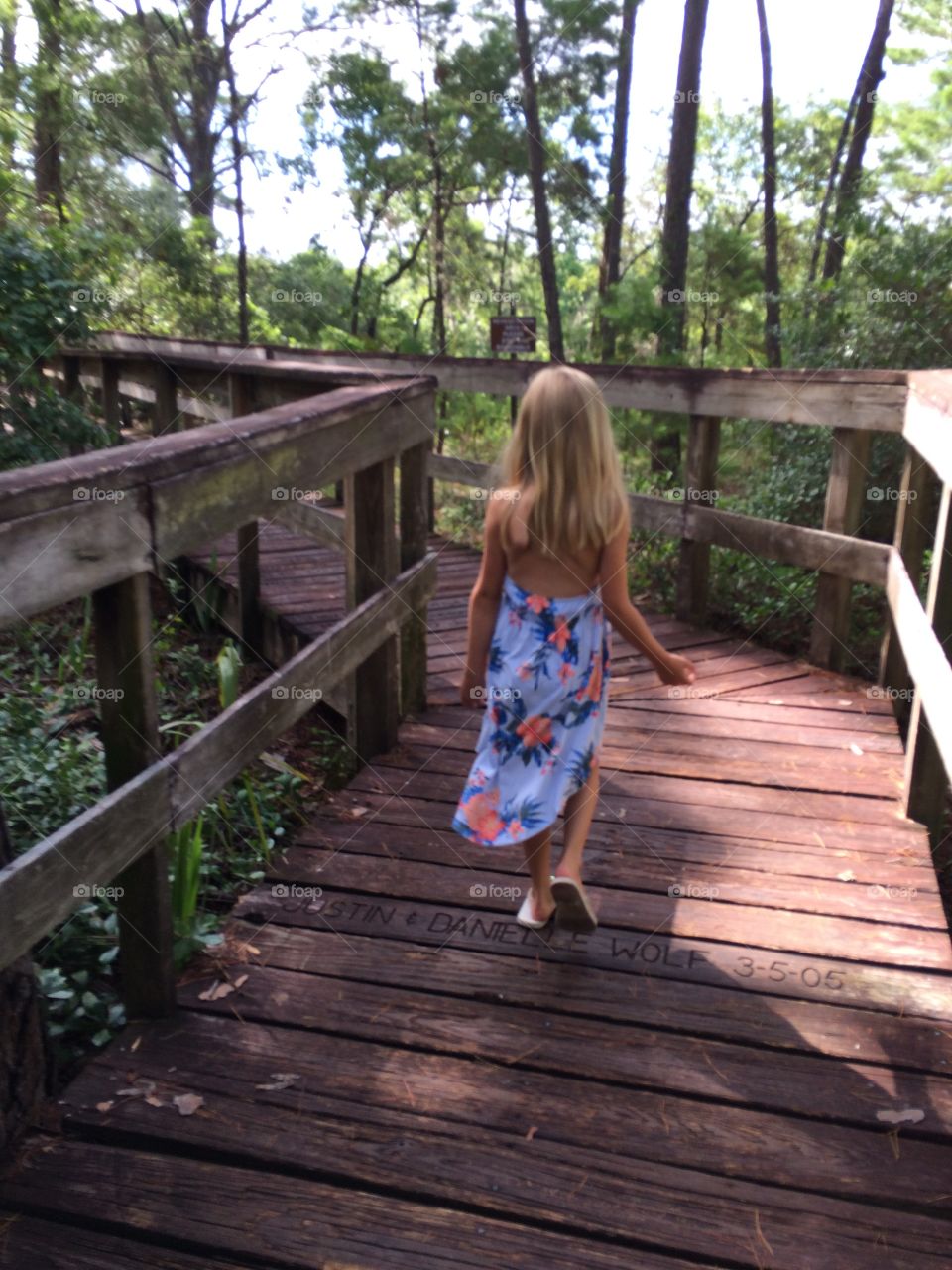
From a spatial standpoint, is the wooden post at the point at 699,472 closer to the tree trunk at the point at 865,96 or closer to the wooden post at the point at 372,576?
the wooden post at the point at 372,576

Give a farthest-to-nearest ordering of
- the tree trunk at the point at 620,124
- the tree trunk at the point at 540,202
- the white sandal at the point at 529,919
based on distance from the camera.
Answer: the tree trunk at the point at 620,124
the tree trunk at the point at 540,202
the white sandal at the point at 529,919

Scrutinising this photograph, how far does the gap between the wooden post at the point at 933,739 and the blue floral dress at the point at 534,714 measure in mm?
1243

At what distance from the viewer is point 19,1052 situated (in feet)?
6.53

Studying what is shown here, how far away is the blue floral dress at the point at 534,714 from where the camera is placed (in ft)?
8.72

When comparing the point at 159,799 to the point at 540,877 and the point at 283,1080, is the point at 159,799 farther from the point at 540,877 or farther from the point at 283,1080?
the point at 540,877

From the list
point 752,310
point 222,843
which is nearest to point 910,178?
point 752,310

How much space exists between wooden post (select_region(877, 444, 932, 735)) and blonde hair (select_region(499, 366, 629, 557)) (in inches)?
80.7

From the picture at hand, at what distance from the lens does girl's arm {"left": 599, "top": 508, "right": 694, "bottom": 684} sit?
260 cm

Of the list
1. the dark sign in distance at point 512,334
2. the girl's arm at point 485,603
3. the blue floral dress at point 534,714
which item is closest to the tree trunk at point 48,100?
the dark sign in distance at point 512,334

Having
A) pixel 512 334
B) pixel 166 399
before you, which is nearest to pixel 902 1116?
pixel 166 399

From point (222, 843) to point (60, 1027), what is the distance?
51.0 inches

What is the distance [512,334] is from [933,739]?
7873mm

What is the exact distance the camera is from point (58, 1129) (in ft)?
6.65

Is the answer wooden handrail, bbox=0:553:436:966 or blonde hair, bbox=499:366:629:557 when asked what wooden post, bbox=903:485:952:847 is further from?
wooden handrail, bbox=0:553:436:966
